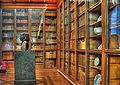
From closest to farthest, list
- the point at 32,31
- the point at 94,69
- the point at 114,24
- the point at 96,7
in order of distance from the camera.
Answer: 1. the point at 114,24
2. the point at 96,7
3. the point at 94,69
4. the point at 32,31

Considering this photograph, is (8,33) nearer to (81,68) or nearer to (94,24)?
(81,68)

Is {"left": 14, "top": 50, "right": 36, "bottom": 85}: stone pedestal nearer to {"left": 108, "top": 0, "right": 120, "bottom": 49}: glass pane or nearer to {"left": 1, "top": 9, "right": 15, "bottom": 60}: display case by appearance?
{"left": 108, "top": 0, "right": 120, "bottom": 49}: glass pane

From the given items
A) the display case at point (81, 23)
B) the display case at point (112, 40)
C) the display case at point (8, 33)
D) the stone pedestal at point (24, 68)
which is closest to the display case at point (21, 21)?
the display case at point (8, 33)

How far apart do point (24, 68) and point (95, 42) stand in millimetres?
2141

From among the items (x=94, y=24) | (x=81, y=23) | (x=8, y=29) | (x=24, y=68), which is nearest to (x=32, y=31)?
(x=8, y=29)

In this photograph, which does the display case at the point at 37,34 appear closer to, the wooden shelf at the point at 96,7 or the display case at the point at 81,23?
the display case at the point at 81,23

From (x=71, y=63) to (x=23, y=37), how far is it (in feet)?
4.92

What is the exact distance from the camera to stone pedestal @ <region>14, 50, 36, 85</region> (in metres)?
5.61

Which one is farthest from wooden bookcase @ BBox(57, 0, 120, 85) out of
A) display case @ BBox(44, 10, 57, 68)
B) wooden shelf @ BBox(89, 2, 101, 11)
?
display case @ BBox(44, 10, 57, 68)

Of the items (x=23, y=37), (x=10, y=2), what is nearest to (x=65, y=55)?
(x=23, y=37)

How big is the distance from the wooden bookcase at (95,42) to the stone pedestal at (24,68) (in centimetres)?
112

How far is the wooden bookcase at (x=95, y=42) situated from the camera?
3.26 metres

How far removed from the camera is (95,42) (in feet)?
14.1

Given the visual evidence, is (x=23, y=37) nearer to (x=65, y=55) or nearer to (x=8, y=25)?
(x=65, y=55)
